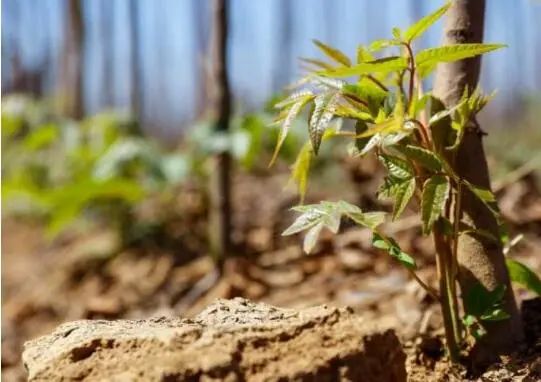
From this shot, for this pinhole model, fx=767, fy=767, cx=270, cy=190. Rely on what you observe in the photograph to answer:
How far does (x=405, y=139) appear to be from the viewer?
41.0 inches

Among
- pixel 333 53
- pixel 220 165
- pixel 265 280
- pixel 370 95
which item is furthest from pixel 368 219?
pixel 220 165

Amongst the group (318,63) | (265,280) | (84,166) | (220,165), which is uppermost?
(318,63)

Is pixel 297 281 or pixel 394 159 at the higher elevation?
pixel 394 159

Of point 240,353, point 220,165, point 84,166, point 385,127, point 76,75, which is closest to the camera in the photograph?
point 240,353

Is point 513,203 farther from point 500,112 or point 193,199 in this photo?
point 500,112

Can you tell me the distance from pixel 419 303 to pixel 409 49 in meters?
0.83

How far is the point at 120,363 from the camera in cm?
84

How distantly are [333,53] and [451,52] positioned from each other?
21 centimetres

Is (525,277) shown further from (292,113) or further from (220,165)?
(220,165)

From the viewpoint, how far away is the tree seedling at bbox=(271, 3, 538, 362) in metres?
0.98

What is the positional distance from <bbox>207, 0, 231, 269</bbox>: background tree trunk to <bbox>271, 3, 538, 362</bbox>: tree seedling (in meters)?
1.56

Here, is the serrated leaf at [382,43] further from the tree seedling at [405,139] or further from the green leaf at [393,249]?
the green leaf at [393,249]

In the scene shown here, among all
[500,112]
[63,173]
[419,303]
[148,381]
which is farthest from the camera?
[500,112]

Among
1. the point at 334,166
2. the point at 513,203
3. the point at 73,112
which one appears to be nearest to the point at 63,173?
the point at 334,166
